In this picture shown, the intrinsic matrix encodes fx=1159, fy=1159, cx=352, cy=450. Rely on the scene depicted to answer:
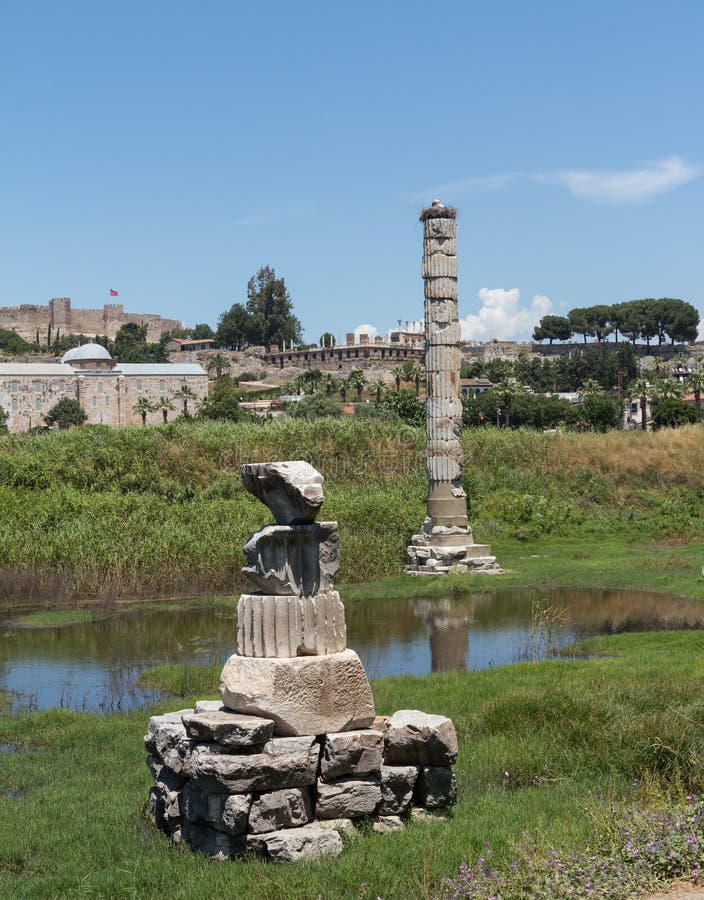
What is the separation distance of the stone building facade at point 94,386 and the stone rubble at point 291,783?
81.3 m

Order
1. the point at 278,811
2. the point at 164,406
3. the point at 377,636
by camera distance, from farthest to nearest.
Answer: the point at 164,406 → the point at 377,636 → the point at 278,811

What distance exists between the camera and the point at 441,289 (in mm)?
25203

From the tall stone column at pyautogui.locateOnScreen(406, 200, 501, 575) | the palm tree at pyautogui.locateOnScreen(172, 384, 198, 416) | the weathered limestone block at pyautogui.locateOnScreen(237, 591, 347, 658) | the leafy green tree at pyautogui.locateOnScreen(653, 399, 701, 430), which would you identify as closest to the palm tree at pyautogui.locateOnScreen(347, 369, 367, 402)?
the palm tree at pyautogui.locateOnScreen(172, 384, 198, 416)

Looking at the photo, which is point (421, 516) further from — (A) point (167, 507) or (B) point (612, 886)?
(B) point (612, 886)

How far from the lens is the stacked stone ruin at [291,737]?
6996mm

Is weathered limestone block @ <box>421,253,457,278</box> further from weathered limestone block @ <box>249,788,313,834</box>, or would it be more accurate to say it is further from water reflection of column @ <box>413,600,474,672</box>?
weathered limestone block @ <box>249,788,313,834</box>

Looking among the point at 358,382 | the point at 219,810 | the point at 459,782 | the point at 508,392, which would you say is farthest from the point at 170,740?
the point at 358,382

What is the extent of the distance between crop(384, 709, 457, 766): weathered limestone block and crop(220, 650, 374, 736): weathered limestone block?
218mm

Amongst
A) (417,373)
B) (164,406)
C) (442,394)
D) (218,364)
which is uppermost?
(218,364)

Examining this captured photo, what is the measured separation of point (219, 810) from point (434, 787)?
1468 millimetres

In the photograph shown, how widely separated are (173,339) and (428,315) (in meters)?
109

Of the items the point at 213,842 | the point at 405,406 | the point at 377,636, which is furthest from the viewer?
the point at 405,406

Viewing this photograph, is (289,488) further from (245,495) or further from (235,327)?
(235,327)

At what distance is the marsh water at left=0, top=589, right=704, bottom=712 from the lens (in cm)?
1485
